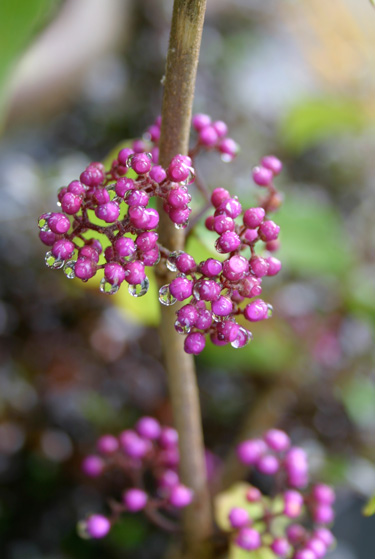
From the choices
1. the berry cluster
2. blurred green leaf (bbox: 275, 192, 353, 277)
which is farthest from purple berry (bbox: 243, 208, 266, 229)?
blurred green leaf (bbox: 275, 192, 353, 277)

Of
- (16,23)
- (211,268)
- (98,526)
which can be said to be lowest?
(98,526)

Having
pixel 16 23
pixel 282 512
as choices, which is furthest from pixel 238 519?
pixel 16 23

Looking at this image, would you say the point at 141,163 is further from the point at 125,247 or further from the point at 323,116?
the point at 323,116

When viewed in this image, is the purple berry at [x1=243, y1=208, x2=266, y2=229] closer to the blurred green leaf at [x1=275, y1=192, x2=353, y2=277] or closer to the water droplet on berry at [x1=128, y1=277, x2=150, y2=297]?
the water droplet on berry at [x1=128, y1=277, x2=150, y2=297]

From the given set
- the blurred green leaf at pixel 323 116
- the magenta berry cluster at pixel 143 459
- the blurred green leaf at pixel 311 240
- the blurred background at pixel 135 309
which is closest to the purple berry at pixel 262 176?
the blurred background at pixel 135 309

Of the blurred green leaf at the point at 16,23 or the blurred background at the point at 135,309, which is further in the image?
the blurred background at the point at 135,309

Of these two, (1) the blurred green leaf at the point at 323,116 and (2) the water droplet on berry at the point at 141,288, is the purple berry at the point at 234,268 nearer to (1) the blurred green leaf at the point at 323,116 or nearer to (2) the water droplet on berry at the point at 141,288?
(2) the water droplet on berry at the point at 141,288

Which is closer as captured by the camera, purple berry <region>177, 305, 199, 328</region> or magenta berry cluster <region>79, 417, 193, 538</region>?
purple berry <region>177, 305, 199, 328</region>
